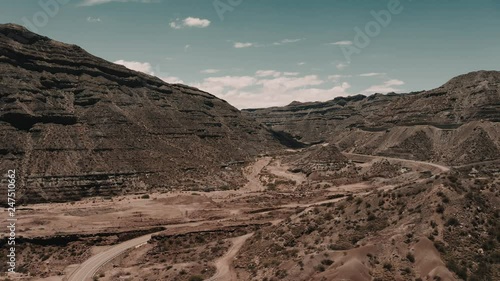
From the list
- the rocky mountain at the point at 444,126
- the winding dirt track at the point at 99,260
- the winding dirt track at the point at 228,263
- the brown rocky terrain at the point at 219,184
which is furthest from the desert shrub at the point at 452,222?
the rocky mountain at the point at 444,126

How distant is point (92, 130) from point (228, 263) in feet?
192

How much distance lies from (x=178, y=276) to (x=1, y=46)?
7813cm

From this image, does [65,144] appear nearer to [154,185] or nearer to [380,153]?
[154,185]

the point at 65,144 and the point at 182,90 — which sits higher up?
the point at 182,90

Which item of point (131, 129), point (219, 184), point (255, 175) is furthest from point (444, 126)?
point (131, 129)

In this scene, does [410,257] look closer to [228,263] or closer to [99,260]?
[228,263]

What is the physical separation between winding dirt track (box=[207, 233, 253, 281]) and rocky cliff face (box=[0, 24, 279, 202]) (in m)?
36.6

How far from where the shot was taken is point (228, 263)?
36.2 metres

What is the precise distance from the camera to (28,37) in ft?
314

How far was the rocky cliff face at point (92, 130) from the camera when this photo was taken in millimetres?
71312

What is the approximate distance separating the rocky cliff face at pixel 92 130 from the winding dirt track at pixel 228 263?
3664cm

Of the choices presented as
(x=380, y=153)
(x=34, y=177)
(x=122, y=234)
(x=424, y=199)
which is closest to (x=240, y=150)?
(x=380, y=153)

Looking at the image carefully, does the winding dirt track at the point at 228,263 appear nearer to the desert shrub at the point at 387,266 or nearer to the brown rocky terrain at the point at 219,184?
the brown rocky terrain at the point at 219,184

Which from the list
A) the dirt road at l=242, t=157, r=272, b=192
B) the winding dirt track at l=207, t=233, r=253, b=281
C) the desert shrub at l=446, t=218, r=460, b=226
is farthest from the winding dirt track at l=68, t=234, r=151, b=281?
the dirt road at l=242, t=157, r=272, b=192
